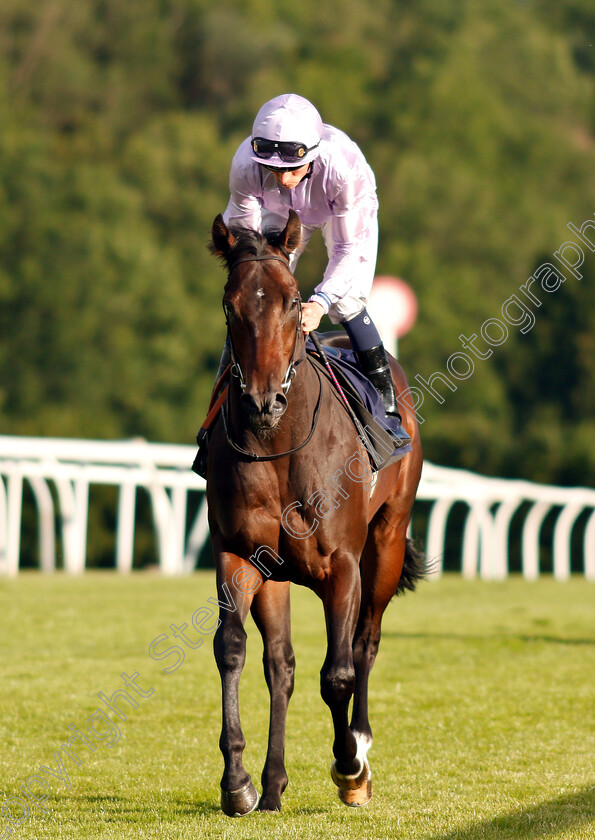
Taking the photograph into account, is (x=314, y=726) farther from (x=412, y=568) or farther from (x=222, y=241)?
(x=222, y=241)

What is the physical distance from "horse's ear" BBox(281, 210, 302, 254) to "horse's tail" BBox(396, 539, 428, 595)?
208cm

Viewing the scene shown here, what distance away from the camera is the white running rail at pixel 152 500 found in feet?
37.9

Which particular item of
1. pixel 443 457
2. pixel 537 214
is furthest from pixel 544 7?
pixel 443 457

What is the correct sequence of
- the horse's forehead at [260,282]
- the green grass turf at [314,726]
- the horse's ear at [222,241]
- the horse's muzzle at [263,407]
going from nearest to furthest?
1. the horse's muzzle at [263,407]
2. the horse's forehead at [260,282]
3. the green grass turf at [314,726]
4. the horse's ear at [222,241]

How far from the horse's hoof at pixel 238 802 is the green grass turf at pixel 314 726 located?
46 mm

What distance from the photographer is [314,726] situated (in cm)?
571

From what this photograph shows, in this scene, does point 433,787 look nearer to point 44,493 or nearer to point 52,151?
point 44,493

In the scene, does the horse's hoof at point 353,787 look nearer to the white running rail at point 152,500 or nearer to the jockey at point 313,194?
the jockey at point 313,194

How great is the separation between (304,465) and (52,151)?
33902 mm

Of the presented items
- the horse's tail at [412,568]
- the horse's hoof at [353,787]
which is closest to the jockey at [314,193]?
the horse's tail at [412,568]

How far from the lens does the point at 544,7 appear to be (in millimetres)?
63844

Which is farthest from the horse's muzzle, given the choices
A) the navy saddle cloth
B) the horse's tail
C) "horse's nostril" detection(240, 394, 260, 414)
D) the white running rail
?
the white running rail

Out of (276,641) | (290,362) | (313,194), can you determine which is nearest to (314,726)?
(276,641)

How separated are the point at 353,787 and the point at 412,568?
5.55ft
